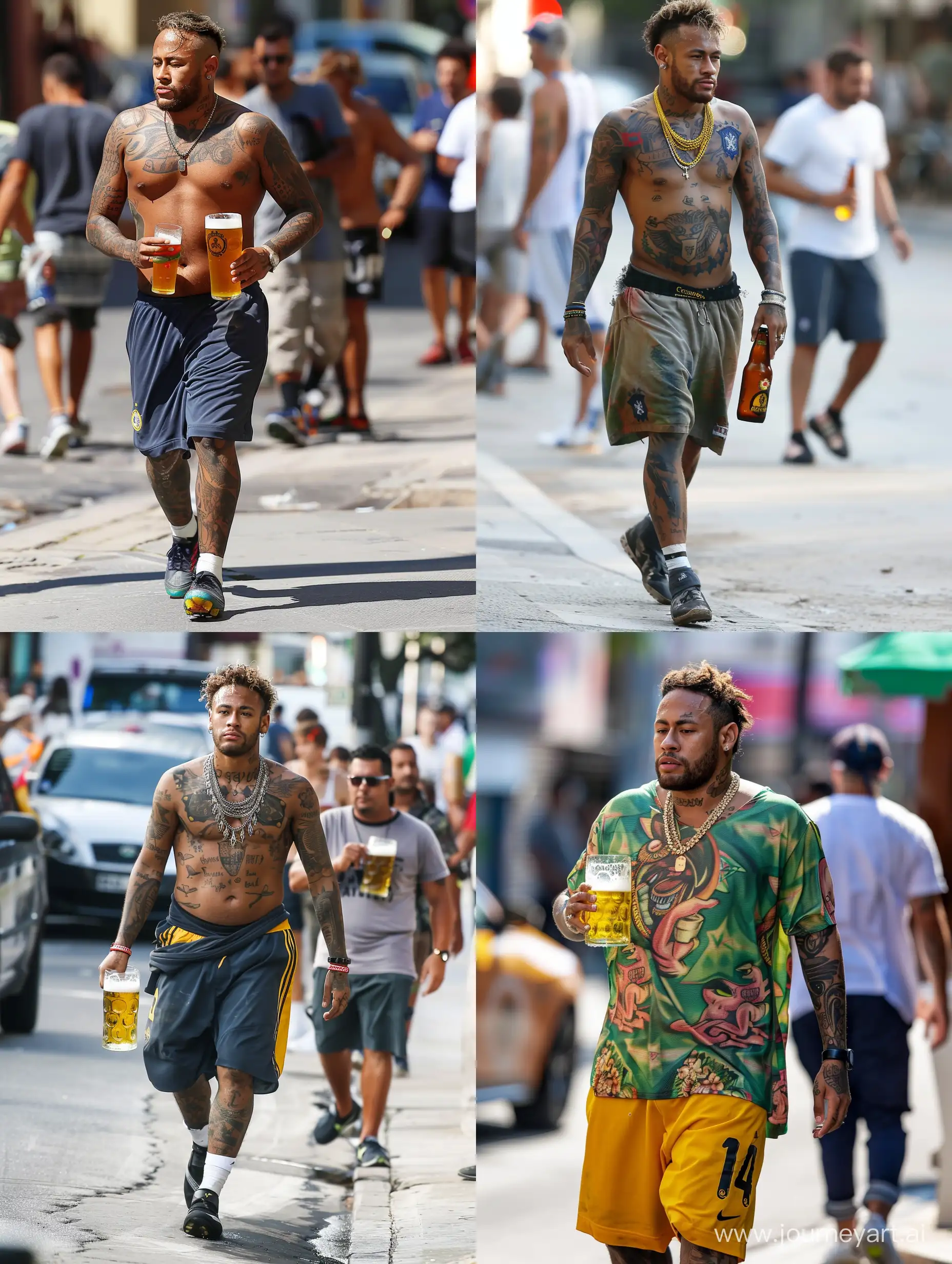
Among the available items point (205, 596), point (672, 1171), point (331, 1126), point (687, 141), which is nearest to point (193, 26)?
point (687, 141)

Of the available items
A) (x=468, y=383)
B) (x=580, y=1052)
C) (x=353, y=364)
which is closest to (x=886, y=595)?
(x=353, y=364)

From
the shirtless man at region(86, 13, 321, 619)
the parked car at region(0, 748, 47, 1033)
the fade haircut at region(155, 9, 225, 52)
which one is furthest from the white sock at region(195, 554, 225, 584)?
the fade haircut at region(155, 9, 225, 52)

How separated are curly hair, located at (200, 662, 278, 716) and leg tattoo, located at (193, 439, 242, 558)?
35.8 inches

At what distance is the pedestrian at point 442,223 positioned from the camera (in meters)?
12.8

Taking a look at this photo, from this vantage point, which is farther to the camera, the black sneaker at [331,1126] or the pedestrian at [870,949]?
the black sneaker at [331,1126]

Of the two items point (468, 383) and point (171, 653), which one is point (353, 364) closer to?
point (468, 383)

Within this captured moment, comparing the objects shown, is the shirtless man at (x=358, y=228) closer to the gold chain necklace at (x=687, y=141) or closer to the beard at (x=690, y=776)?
the gold chain necklace at (x=687, y=141)

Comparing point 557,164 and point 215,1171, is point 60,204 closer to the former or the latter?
point 557,164

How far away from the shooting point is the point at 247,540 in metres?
8.39

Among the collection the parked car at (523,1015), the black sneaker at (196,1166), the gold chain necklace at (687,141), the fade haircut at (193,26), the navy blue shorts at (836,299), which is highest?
the fade haircut at (193,26)

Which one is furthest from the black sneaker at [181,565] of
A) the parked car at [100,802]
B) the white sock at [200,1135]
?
the white sock at [200,1135]

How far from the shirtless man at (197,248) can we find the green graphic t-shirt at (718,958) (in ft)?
7.52

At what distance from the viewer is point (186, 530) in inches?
288

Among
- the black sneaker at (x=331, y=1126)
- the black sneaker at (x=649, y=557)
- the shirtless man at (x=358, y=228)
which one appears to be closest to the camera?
the black sneaker at (x=649, y=557)
